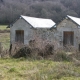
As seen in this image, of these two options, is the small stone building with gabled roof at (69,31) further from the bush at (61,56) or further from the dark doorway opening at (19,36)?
the bush at (61,56)

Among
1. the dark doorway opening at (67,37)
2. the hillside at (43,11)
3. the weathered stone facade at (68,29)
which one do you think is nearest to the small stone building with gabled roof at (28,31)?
the weathered stone facade at (68,29)

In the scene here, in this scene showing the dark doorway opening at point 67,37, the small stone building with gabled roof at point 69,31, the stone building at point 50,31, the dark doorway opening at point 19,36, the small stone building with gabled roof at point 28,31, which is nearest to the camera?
the small stone building with gabled roof at point 69,31

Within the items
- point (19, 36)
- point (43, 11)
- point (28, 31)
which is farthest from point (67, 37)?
point (43, 11)

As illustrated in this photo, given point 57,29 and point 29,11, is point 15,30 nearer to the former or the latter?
point 57,29

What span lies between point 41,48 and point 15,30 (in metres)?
9.65

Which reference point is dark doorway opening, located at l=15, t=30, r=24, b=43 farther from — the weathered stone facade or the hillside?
the hillside

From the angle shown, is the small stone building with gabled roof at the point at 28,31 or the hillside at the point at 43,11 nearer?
the small stone building with gabled roof at the point at 28,31

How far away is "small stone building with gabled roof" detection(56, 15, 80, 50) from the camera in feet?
71.6

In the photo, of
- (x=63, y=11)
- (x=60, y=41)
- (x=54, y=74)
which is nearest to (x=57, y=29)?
(x=60, y=41)

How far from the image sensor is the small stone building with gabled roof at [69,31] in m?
21.8

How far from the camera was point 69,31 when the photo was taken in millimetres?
22438

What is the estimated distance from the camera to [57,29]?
22.6 m

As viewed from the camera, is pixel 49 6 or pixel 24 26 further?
pixel 49 6

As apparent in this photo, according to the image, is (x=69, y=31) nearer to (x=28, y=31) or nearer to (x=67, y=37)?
(x=67, y=37)
